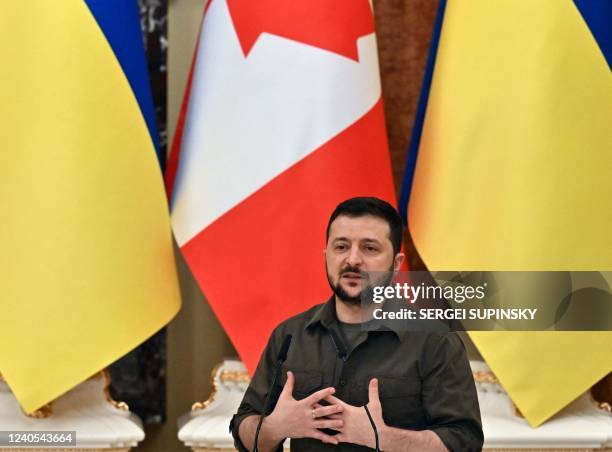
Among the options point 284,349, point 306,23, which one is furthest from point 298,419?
point 306,23

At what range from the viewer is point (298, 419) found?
32.9 inches

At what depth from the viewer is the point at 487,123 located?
66.0 inches

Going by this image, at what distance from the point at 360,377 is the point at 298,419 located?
9 centimetres

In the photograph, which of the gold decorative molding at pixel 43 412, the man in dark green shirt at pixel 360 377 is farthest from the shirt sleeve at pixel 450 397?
the gold decorative molding at pixel 43 412

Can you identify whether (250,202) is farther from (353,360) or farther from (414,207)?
(353,360)

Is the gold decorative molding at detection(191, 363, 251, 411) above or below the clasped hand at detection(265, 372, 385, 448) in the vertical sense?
below

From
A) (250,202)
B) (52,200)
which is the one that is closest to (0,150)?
(52,200)

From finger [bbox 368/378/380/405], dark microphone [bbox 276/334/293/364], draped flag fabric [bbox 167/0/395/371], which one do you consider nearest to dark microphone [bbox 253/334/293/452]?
dark microphone [bbox 276/334/293/364]

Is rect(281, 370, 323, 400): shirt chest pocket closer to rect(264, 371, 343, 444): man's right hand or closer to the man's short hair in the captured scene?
rect(264, 371, 343, 444): man's right hand

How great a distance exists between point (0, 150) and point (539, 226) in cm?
106

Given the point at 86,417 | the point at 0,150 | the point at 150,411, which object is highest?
the point at 0,150

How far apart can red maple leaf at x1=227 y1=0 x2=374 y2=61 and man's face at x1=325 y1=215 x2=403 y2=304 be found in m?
0.88

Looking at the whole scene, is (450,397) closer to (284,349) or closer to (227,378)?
(284,349)

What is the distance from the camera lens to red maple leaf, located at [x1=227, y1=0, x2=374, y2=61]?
1.74m
